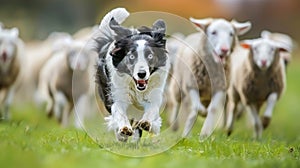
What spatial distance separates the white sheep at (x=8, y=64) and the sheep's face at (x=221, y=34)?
3.67 meters

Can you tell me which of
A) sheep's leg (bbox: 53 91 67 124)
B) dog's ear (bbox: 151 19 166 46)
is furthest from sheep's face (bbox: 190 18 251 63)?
sheep's leg (bbox: 53 91 67 124)

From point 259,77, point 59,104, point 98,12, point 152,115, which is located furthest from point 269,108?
point 98,12

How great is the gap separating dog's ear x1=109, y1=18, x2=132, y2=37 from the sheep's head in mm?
3438

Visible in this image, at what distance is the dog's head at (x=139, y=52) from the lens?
25.4 feet

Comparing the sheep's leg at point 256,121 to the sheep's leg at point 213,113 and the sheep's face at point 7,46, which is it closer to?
the sheep's leg at point 213,113

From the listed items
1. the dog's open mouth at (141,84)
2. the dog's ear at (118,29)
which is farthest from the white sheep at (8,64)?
the dog's open mouth at (141,84)

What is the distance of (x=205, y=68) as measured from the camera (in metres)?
10.6

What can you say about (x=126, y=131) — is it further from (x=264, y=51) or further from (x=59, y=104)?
(x=59, y=104)

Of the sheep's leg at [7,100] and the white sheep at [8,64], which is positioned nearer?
the white sheep at [8,64]

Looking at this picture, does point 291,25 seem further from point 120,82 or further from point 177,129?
point 120,82

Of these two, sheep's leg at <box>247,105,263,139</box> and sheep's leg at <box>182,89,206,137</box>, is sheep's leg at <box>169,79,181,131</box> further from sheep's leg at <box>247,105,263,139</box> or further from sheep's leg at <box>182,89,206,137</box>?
sheep's leg at <box>247,105,263,139</box>

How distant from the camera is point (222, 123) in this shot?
45.0ft

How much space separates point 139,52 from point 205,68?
2907 mm

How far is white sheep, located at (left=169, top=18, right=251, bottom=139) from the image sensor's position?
1007 centimetres
